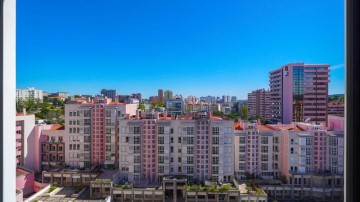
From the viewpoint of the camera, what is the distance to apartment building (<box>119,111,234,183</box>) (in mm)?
3102

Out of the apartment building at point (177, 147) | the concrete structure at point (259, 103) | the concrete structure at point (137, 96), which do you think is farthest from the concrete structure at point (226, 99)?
the concrete structure at point (137, 96)

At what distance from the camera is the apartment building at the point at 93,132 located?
2.85 meters

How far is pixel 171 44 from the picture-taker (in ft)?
8.41

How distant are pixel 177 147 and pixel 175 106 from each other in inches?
25.0

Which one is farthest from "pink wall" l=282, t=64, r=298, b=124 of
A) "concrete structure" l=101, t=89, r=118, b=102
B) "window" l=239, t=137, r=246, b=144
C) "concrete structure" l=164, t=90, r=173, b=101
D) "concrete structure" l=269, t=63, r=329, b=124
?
"concrete structure" l=101, t=89, r=118, b=102

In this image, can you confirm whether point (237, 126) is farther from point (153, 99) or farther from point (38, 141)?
point (38, 141)

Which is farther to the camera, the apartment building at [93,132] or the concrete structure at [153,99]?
the concrete structure at [153,99]
